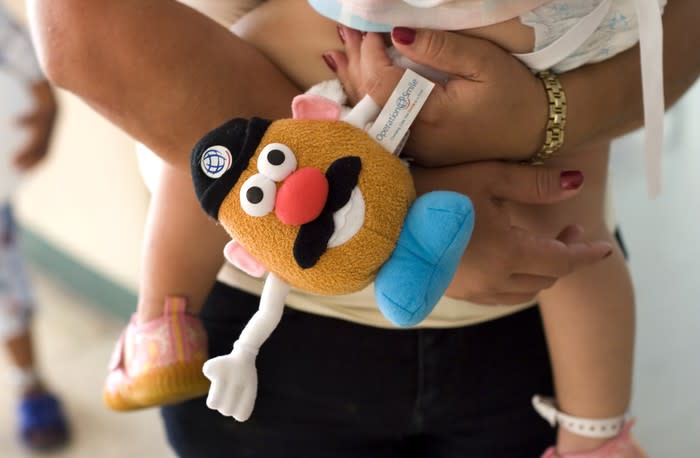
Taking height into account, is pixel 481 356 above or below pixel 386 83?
below

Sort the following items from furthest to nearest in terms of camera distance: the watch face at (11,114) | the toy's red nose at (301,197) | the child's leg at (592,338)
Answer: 1. the watch face at (11,114)
2. the child's leg at (592,338)
3. the toy's red nose at (301,197)

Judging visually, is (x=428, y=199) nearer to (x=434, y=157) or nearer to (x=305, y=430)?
(x=434, y=157)

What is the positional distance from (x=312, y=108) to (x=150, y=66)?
0.36 feet

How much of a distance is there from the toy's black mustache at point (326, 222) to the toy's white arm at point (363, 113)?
0.06 meters

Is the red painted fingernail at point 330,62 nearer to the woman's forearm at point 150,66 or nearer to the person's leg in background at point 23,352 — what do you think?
the woman's forearm at point 150,66

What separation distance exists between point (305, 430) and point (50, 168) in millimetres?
1327

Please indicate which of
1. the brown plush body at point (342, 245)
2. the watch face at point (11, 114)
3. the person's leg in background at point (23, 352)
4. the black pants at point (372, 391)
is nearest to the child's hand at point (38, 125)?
the watch face at point (11, 114)

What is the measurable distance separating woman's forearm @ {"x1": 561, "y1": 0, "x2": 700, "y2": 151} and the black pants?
214mm

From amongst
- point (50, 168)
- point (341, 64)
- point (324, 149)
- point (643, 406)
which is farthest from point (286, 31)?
point (50, 168)

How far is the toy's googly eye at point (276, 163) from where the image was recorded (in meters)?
0.38

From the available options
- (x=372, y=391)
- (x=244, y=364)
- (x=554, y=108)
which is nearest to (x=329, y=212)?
(x=244, y=364)

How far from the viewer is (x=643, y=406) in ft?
2.90

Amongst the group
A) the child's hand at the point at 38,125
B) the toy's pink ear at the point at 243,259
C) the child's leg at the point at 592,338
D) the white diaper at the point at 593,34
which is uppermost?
the white diaper at the point at 593,34

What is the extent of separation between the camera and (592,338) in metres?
0.63
